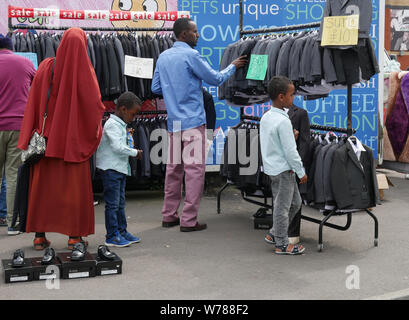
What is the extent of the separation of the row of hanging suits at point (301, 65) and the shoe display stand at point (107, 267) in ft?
8.40

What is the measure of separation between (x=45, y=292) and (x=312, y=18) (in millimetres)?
6117

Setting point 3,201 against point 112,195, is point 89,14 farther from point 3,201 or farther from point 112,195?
point 112,195

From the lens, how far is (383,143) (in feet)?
31.9

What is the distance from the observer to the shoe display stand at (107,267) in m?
4.66

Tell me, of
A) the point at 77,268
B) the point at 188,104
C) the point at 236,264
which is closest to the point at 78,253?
the point at 77,268

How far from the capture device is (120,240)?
5660 mm

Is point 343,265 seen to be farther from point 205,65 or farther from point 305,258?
point 205,65

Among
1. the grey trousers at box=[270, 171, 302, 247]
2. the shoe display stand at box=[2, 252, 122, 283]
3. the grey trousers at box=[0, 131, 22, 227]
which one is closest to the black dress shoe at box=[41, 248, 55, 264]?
the shoe display stand at box=[2, 252, 122, 283]

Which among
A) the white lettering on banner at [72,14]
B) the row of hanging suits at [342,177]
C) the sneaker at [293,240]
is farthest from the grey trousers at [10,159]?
the row of hanging suits at [342,177]

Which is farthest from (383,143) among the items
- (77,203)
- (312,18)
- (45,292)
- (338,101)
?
(45,292)

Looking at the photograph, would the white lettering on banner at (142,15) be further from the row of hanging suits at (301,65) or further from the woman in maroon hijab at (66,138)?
the woman in maroon hijab at (66,138)

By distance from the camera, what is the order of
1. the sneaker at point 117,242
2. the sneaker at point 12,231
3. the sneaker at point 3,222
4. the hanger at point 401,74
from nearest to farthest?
the sneaker at point 117,242, the sneaker at point 12,231, the sneaker at point 3,222, the hanger at point 401,74

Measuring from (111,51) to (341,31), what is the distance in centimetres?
341

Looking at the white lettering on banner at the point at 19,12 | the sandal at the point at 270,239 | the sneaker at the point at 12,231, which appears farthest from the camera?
the white lettering on banner at the point at 19,12
